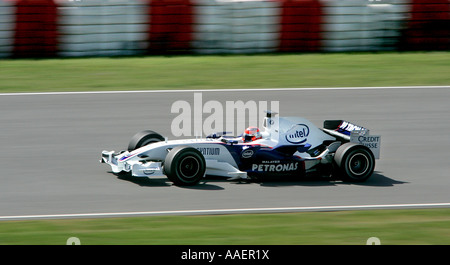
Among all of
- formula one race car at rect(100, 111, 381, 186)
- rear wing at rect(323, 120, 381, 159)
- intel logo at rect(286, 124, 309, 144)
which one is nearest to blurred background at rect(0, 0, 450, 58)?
rear wing at rect(323, 120, 381, 159)

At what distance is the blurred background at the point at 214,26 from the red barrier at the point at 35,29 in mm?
23

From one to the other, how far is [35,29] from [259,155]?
30.7ft

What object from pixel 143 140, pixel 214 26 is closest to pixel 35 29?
pixel 214 26

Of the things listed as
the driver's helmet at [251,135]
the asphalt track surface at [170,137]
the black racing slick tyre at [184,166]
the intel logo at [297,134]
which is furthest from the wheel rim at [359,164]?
the black racing slick tyre at [184,166]

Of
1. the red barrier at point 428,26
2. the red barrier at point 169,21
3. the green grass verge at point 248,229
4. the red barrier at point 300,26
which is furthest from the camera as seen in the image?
the red barrier at point 428,26

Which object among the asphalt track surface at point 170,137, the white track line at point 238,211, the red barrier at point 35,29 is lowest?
the white track line at point 238,211

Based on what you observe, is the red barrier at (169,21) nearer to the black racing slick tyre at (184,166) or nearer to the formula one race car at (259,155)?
the formula one race car at (259,155)

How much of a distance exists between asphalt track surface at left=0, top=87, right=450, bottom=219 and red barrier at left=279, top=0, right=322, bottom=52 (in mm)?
3101

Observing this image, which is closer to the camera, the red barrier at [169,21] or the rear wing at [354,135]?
the rear wing at [354,135]

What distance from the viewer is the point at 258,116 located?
14.8m

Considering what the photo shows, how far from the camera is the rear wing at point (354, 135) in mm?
10586

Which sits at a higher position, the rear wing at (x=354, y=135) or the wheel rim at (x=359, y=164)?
the rear wing at (x=354, y=135)

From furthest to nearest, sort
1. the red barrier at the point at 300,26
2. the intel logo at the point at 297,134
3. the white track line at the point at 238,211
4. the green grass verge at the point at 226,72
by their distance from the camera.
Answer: the red barrier at the point at 300,26
the green grass verge at the point at 226,72
the intel logo at the point at 297,134
the white track line at the point at 238,211

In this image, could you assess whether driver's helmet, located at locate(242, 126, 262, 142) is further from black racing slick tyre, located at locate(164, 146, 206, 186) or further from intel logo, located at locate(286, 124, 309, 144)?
black racing slick tyre, located at locate(164, 146, 206, 186)
